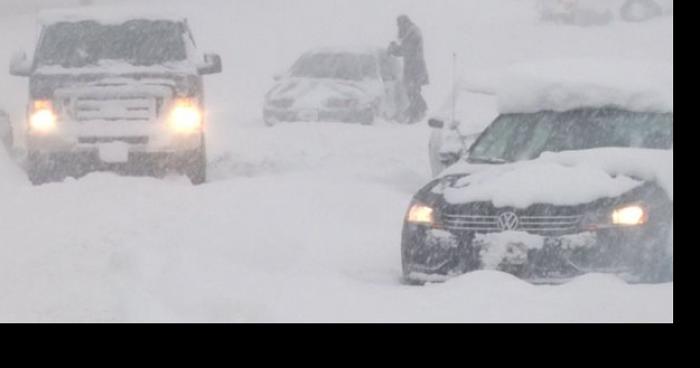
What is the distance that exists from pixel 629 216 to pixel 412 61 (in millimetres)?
13900

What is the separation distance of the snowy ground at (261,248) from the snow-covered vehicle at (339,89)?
2.28ft

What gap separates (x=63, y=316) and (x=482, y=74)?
5.79 meters

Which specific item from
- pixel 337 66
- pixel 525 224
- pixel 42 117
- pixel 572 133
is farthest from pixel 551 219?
pixel 337 66

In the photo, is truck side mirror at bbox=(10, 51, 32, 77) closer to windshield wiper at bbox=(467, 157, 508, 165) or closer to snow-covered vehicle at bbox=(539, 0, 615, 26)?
windshield wiper at bbox=(467, 157, 508, 165)

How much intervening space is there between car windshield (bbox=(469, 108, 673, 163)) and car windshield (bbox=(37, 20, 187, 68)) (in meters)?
4.92

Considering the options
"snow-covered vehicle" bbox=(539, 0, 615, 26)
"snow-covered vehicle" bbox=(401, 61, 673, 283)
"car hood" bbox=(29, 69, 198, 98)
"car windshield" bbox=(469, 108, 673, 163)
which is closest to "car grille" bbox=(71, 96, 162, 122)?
"car hood" bbox=(29, 69, 198, 98)

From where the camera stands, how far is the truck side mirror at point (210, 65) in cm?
1309

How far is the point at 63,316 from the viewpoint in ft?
22.2

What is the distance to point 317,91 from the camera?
800 inches

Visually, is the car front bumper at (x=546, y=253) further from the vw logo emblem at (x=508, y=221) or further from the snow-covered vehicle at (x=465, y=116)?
the snow-covered vehicle at (x=465, y=116)

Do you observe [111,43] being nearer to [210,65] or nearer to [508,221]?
[210,65]

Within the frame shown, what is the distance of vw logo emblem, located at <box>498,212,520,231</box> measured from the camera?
7.41 meters
